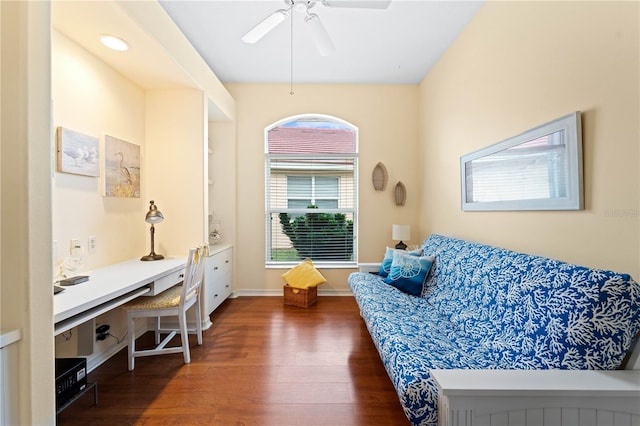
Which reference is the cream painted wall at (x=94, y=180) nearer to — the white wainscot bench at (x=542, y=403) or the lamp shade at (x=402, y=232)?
the white wainscot bench at (x=542, y=403)

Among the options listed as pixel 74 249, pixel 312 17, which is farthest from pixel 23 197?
pixel 312 17

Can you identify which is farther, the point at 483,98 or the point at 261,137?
the point at 261,137

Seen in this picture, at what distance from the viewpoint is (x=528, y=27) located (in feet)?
5.99

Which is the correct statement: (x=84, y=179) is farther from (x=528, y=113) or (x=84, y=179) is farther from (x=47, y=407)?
(x=528, y=113)

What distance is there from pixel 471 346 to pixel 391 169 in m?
2.63

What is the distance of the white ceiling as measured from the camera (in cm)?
237

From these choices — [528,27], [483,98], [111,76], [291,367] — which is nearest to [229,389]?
[291,367]

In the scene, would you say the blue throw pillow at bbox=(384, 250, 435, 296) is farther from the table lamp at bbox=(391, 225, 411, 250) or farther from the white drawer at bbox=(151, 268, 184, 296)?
the white drawer at bbox=(151, 268, 184, 296)

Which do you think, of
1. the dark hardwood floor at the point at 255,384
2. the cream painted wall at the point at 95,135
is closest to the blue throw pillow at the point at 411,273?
the dark hardwood floor at the point at 255,384

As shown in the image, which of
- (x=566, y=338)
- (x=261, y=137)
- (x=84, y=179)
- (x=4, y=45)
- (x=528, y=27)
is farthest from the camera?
(x=261, y=137)

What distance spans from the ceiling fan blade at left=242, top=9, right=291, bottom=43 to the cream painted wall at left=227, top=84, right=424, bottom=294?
66.2 inches

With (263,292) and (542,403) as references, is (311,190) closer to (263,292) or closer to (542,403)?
(263,292)

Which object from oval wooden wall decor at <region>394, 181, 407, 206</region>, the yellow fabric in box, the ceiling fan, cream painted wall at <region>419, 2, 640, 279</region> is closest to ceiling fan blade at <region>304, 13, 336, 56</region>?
the ceiling fan

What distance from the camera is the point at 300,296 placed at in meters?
3.42
